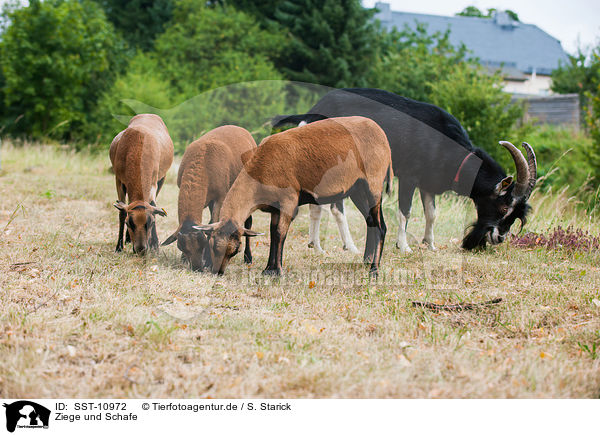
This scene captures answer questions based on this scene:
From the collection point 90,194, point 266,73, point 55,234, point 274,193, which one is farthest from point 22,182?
point 266,73

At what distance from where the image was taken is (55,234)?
7.41 m

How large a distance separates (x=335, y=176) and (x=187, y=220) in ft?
5.58

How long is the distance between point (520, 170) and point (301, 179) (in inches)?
124

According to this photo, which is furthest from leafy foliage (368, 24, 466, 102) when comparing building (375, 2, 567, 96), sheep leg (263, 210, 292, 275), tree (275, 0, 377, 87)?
building (375, 2, 567, 96)

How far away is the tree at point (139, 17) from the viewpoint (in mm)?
31234

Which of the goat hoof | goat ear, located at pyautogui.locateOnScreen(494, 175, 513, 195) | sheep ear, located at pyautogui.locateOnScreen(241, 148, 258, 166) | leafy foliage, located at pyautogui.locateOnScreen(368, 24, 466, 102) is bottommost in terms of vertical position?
the goat hoof

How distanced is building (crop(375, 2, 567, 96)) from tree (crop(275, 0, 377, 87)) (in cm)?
2185

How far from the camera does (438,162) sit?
7574 millimetres

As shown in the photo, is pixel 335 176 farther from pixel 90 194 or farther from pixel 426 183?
pixel 90 194

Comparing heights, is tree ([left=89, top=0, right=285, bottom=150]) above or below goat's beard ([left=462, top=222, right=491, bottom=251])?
above

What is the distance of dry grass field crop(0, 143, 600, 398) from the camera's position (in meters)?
3.38

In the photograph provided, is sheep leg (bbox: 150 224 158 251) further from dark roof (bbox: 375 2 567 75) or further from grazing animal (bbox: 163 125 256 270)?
dark roof (bbox: 375 2 567 75)

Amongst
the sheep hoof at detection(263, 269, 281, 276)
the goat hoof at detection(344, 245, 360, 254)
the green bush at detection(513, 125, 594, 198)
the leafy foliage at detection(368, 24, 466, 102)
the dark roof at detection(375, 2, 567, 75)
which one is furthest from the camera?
the dark roof at detection(375, 2, 567, 75)

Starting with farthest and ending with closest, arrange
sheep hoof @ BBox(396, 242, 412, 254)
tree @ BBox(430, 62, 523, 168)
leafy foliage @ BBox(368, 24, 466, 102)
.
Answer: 1. leafy foliage @ BBox(368, 24, 466, 102)
2. tree @ BBox(430, 62, 523, 168)
3. sheep hoof @ BBox(396, 242, 412, 254)
